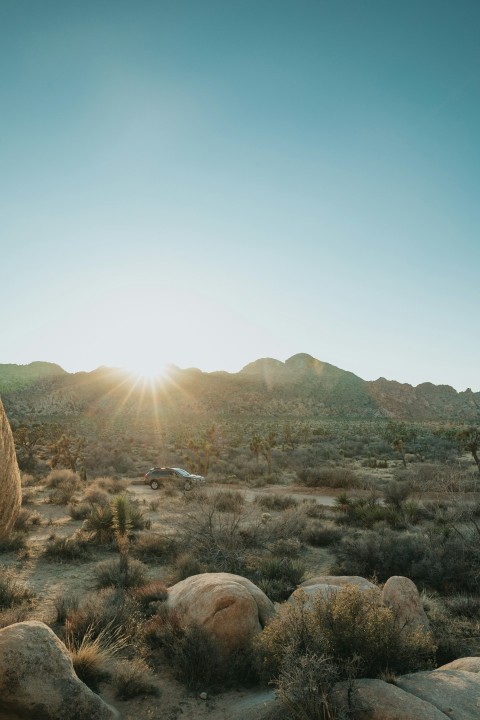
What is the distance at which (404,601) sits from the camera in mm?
7266

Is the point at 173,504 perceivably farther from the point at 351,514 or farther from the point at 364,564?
the point at 364,564

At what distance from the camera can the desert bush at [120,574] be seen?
32.2ft

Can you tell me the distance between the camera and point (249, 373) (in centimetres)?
12444

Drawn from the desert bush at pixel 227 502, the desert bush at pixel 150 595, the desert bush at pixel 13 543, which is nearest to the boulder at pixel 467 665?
the desert bush at pixel 150 595

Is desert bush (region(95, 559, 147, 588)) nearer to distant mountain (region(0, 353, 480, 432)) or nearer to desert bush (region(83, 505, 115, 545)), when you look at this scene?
desert bush (region(83, 505, 115, 545))

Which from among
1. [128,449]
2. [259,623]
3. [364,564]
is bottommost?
[128,449]

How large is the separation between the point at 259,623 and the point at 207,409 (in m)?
84.7

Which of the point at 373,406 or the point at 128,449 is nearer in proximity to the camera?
the point at 128,449

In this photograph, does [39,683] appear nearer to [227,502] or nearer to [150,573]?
[150,573]

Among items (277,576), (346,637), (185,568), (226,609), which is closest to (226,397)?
(277,576)

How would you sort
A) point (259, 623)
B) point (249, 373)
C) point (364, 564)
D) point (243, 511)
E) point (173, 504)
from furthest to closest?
1. point (249, 373)
2. point (173, 504)
3. point (243, 511)
4. point (364, 564)
5. point (259, 623)

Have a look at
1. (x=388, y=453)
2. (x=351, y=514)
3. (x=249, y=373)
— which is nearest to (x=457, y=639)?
(x=351, y=514)

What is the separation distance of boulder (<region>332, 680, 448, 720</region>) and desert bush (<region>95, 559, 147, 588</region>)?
6.44 metres

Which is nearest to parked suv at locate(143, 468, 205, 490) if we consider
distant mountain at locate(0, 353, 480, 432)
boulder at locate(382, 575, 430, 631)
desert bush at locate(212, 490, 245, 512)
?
desert bush at locate(212, 490, 245, 512)
